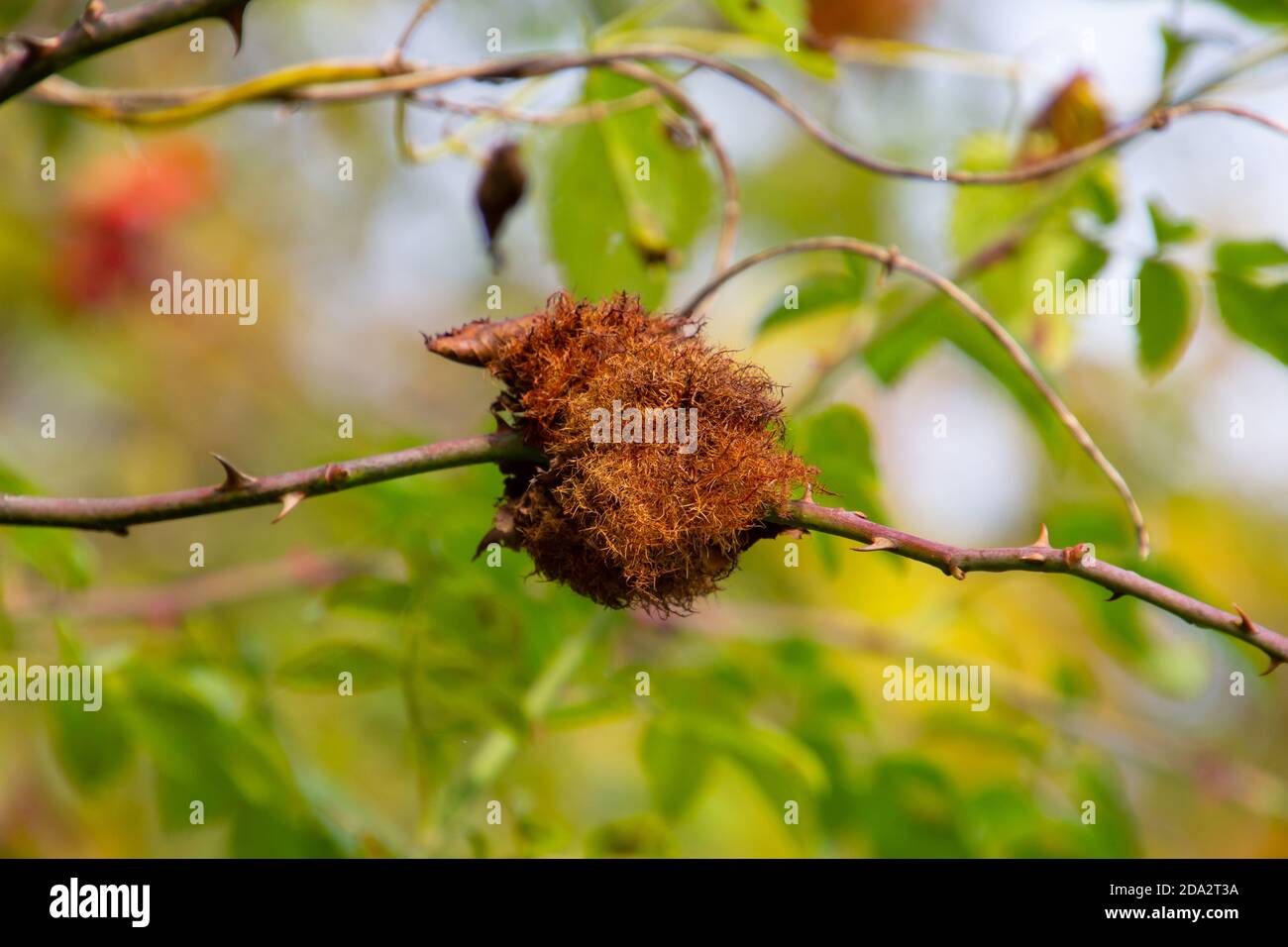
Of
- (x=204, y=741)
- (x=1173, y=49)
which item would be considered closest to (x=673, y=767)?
(x=204, y=741)

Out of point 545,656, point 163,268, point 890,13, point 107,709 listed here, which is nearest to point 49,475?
point 163,268

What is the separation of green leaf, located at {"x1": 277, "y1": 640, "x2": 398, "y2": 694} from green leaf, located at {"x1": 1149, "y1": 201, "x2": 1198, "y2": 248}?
Result: 5.07 ft

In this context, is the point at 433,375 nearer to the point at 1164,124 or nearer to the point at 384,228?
the point at 384,228

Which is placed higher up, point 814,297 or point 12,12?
point 12,12

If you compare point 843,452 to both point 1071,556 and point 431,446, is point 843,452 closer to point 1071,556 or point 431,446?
point 1071,556

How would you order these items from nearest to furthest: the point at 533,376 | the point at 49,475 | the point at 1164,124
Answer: the point at 533,376
the point at 1164,124
the point at 49,475

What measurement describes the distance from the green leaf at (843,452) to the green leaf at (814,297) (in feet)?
0.66

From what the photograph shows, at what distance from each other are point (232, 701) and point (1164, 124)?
1.87 metres

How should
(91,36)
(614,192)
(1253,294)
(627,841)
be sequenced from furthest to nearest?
(614,192) < (627,841) < (1253,294) < (91,36)

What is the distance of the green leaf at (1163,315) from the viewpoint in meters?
2.29

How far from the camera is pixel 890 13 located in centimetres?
630

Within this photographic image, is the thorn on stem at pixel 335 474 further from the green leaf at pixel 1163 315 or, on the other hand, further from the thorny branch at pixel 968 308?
the green leaf at pixel 1163 315

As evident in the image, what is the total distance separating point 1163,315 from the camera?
232 cm

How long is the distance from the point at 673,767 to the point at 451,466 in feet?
4.84
